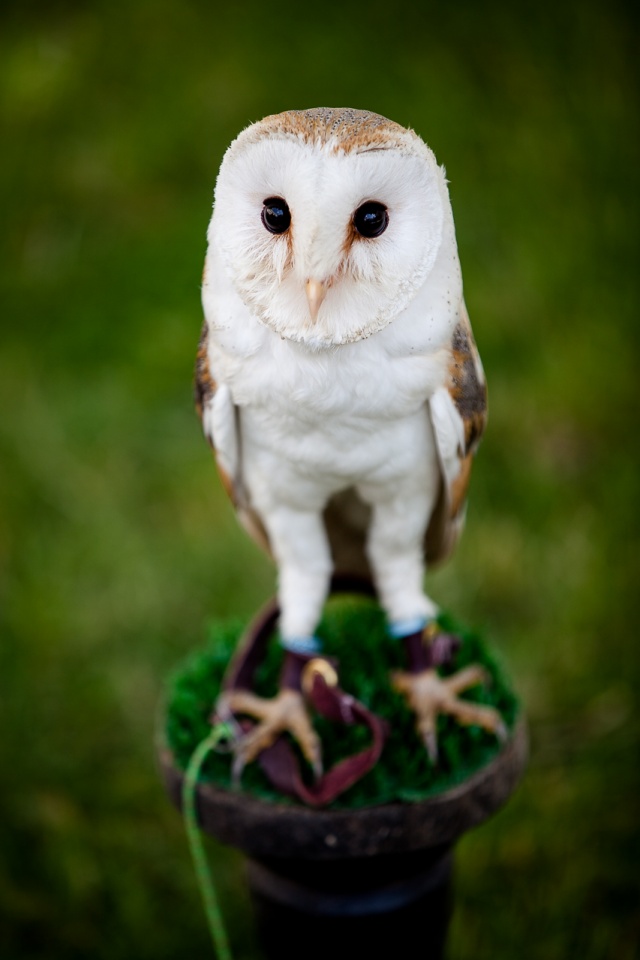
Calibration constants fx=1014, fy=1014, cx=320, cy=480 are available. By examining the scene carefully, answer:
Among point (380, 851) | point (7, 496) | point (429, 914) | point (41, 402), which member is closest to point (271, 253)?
point (380, 851)

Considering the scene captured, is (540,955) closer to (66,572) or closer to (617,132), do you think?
(66,572)

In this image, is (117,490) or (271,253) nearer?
(271,253)

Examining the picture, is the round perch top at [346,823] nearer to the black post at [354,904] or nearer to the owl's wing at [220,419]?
the black post at [354,904]

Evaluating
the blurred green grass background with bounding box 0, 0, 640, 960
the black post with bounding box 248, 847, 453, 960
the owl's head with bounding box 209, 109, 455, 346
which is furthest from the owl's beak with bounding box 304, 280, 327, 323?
the blurred green grass background with bounding box 0, 0, 640, 960

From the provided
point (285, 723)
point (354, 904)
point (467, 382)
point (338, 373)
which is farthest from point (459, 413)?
point (354, 904)

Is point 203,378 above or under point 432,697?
above

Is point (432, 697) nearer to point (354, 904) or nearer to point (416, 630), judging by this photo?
point (416, 630)
